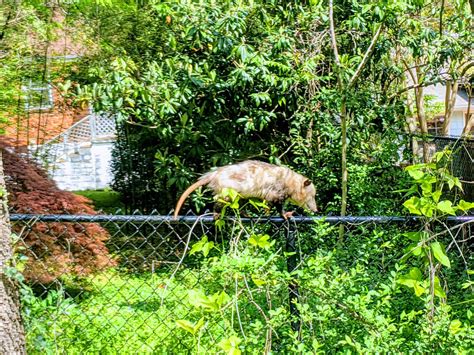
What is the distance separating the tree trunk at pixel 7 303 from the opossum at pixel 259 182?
1972mm

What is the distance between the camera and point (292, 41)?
6598 millimetres

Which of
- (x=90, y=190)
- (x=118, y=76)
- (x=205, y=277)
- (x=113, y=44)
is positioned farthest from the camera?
(x=90, y=190)

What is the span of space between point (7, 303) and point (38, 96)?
A: 6117 mm

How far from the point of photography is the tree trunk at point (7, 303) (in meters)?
2.59

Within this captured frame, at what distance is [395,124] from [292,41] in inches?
72.9

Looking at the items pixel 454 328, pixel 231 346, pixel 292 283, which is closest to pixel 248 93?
pixel 292 283

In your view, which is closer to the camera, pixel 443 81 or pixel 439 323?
pixel 439 323

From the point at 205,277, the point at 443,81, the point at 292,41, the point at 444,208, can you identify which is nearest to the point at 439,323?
the point at 444,208

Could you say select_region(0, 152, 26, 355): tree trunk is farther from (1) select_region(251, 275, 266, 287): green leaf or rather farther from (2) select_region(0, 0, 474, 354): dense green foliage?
(2) select_region(0, 0, 474, 354): dense green foliage

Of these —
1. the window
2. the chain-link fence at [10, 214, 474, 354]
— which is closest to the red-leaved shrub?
the chain-link fence at [10, 214, 474, 354]

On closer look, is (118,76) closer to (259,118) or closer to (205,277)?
(259,118)

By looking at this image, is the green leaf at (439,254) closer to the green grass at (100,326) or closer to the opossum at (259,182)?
the green grass at (100,326)

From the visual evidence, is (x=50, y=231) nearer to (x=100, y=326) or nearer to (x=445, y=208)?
(x=100, y=326)

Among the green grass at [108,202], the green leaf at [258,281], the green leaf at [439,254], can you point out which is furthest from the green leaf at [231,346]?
the green grass at [108,202]
